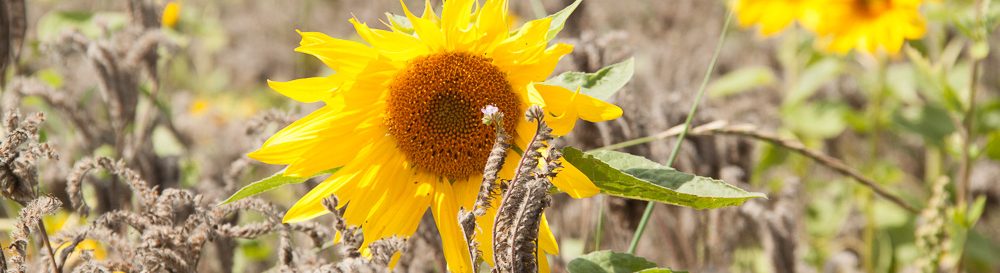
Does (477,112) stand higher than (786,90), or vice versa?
(477,112)

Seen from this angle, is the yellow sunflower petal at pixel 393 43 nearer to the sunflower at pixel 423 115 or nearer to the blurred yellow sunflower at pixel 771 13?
the sunflower at pixel 423 115

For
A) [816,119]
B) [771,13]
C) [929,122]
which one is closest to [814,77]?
[816,119]

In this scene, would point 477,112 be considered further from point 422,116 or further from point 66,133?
point 66,133

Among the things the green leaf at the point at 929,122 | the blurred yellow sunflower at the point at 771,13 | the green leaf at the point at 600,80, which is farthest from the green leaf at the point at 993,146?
the green leaf at the point at 600,80

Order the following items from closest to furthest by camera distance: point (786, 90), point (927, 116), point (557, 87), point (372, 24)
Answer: point (557, 87)
point (927, 116)
point (786, 90)
point (372, 24)

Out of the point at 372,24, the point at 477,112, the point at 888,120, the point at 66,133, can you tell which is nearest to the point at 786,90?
the point at 888,120

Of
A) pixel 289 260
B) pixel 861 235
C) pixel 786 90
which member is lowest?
pixel 861 235
